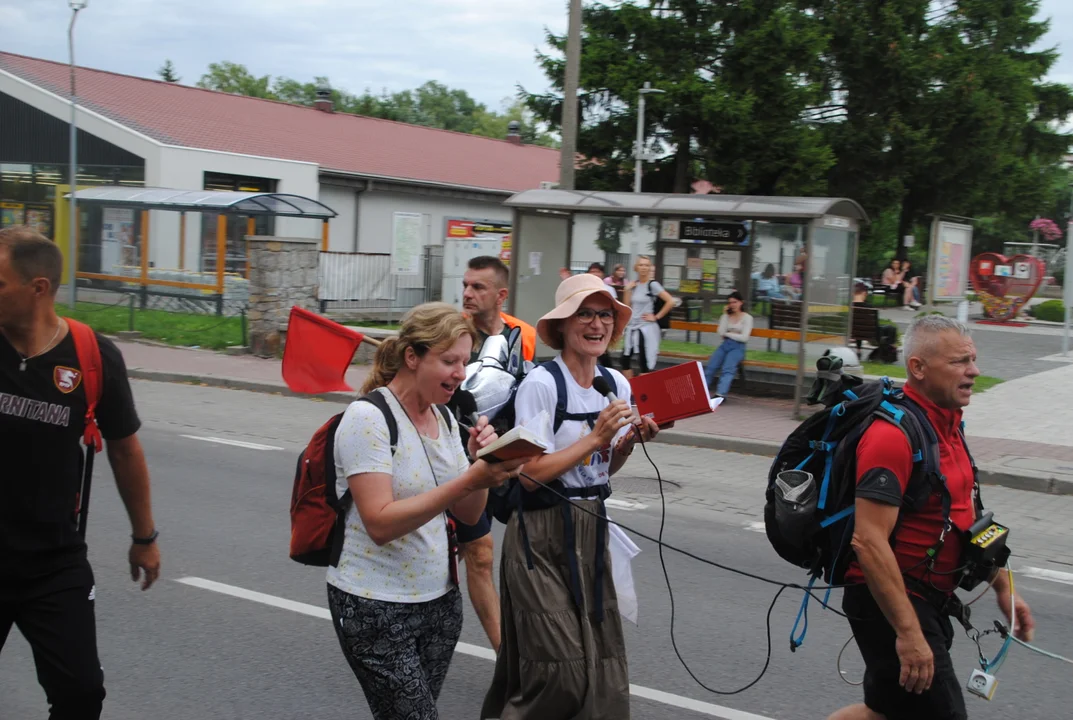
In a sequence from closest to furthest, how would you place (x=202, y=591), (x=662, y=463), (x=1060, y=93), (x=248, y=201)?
(x=202, y=591) < (x=662, y=463) < (x=248, y=201) < (x=1060, y=93)

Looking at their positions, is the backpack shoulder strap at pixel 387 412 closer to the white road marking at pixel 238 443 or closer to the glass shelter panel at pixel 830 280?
the white road marking at pixel 238 443

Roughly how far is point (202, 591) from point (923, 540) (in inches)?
161

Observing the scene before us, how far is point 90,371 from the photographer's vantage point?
10.2 feet

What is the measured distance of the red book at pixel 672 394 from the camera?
3463 mm

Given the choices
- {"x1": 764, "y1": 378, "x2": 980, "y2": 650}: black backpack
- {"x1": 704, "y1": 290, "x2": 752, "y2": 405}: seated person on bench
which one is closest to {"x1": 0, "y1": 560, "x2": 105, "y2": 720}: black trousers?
{"x1": 764, "y1": 378, "x2": 980, "y2": 650}: black backpack

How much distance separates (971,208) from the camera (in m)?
39.3

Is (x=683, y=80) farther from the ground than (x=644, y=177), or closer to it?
farther from the ground

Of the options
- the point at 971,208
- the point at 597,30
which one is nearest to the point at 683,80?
the point at 597,30

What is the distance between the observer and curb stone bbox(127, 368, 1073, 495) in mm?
9625

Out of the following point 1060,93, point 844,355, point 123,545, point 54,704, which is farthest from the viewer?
point 1060,93

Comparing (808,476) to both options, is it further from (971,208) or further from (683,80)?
(971,208)

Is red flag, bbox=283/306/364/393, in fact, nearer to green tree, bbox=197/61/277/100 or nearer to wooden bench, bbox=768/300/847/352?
wooden bench, bbox=768/300/847/352

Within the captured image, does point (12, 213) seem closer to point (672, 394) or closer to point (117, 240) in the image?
point (117, 240)

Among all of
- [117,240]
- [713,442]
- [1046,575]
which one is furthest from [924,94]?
[1046,575]
